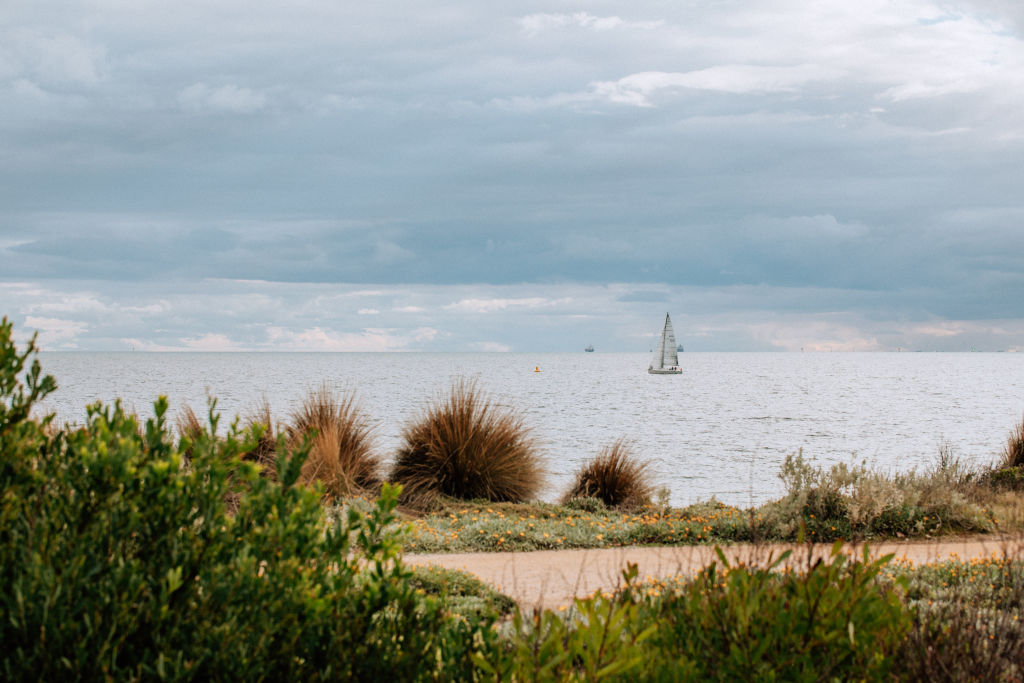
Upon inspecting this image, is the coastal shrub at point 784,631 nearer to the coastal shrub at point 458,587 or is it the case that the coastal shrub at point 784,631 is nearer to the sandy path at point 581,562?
the coastal shrub at point 458,587

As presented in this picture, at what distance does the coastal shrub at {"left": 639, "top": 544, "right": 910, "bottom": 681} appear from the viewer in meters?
2.66

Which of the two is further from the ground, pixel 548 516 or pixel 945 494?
pixel 945 494

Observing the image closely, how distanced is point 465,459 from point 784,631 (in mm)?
9259

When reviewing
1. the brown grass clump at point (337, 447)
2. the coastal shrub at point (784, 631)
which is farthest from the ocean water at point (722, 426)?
the coastal shrub at point (784, 631)

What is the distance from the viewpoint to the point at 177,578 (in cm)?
213

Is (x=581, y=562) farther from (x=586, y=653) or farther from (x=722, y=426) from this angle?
(x=722, y=426)

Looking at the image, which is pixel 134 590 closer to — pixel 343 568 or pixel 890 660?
pixel 343 568

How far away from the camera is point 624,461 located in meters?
12.6

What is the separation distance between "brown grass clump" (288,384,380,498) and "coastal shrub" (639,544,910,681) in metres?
8.52

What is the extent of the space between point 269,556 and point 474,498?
31.1 feet

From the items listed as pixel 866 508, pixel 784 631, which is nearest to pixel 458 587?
pixel 784 631

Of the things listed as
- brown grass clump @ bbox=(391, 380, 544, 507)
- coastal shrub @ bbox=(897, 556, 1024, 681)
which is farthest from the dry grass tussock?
coastal shrub @ bbox=(897, 556, 1024, 681)

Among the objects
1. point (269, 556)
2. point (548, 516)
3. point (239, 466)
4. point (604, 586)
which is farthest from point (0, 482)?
point (548, 516)

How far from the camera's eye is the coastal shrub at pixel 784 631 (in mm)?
2664
